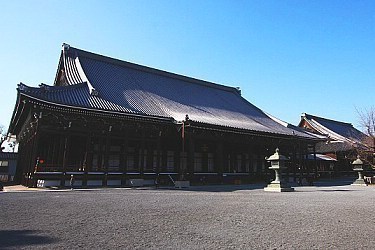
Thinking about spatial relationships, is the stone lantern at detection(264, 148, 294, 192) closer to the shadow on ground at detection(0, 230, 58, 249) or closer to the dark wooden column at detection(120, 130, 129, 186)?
the dark wooden column at detection(120, 130, 129, 186)

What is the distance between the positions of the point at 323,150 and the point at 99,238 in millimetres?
40461

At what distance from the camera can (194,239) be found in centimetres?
441

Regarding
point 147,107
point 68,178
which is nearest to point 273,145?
point 147,107

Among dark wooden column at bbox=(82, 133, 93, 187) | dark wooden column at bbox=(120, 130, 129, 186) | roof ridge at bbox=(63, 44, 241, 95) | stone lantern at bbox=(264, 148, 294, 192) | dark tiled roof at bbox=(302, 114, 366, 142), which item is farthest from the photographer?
dark tiled roof at bbox=(302, 114, 366, 142)

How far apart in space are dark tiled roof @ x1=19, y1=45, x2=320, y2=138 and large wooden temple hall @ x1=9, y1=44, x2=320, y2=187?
0.09m

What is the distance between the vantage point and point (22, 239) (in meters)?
4.28

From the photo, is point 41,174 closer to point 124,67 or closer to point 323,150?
point 124,67

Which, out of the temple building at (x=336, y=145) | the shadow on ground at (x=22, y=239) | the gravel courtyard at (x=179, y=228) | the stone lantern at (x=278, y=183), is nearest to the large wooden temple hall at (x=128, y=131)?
the stone lantern at (x=278, y=183)

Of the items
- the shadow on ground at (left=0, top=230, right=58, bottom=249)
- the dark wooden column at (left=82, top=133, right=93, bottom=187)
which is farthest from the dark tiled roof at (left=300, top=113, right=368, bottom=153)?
the shadow on ground at (left=0, top=230, right=58, bottom=249)

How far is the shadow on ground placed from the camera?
402 cm

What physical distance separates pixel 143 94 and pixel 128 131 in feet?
18.1

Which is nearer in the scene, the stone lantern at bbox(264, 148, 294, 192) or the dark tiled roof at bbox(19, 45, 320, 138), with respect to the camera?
the stone lantern at bbox(264, 148, 294, 192)

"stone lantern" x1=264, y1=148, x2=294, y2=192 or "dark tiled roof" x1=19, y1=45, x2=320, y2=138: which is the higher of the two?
"dark tiled roof" x1=19, y1=45, x2=320, y2=138

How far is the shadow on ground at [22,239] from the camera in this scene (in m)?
4.02
